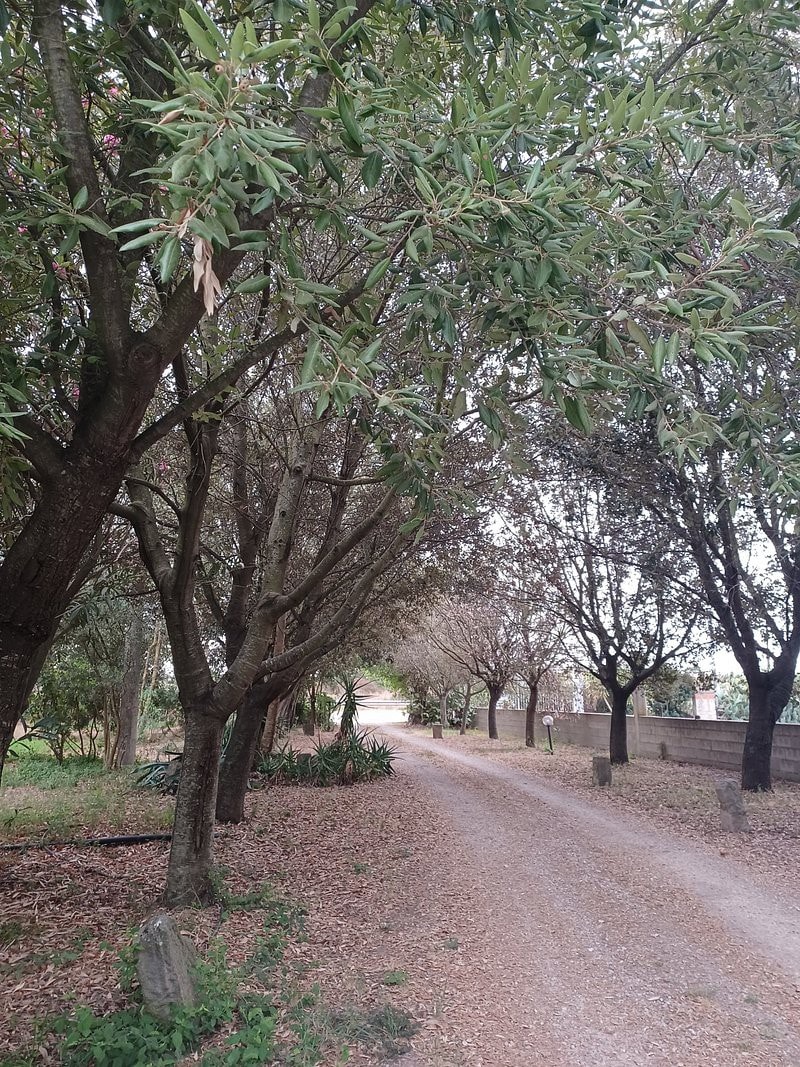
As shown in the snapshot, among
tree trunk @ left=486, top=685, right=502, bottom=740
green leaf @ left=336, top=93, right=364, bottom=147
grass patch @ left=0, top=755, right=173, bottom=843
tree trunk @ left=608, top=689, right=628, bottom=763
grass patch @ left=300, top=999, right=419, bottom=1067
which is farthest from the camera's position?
tree trunk @ left=486, top=685, right=502, bottom=740

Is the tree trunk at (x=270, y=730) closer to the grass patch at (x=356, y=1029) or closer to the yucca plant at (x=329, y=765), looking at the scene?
the yucca plant at (x=329, y=765)

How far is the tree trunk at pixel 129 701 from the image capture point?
1576 cm

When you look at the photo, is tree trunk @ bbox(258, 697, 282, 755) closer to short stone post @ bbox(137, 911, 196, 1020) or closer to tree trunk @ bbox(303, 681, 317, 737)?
tree trunk @ bbox(303, 681, 317, 737)

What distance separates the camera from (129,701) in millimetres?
16344

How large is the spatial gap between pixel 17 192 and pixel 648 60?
173 inches

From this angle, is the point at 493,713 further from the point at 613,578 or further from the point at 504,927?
the point at 504,927

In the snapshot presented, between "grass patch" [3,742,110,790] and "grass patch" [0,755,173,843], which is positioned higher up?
"grass patch" [0,755,173,843]

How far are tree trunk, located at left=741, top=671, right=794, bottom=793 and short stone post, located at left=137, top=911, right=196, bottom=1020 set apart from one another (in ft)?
36.2

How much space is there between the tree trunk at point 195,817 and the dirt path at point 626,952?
7.89ft

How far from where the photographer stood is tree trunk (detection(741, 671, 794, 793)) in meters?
12.2

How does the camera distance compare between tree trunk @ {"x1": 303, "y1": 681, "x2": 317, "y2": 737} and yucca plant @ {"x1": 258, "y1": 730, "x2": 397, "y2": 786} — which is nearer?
yucca plant @ {"x1": 258, "y1": 730, "x2": 397, "y2": 786}

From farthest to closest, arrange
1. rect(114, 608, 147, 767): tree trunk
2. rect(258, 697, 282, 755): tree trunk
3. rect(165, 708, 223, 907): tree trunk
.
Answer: rect(114, 608, 147, 767): tree trunk, rect(258, 697, 282, 755): tree trunk, rect(165, 708, 223, 907): tree trunk

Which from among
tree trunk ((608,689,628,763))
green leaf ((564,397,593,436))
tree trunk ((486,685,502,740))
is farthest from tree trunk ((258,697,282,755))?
green leaf ((564,397,593,436))

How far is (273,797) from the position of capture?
39.8ft
